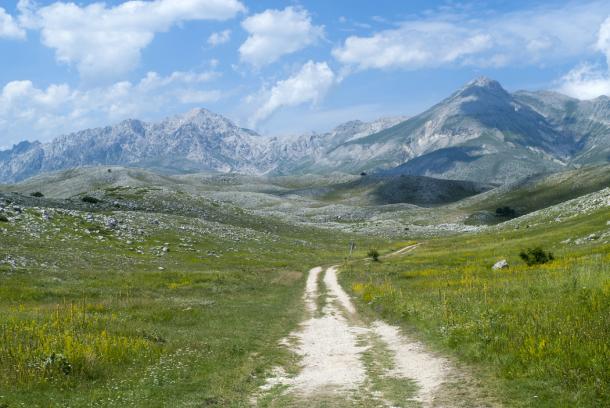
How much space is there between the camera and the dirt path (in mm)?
14500

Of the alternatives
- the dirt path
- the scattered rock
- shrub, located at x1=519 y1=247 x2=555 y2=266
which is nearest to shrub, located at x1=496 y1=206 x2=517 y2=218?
shrub, located at x1=519 y1=247 x2=555 y2=266

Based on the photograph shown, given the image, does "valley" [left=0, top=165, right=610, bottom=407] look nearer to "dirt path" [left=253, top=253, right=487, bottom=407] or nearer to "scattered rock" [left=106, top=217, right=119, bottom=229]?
"dirt path" [left=253, top=253, right=487, bottom=407]

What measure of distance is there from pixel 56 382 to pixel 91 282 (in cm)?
2935

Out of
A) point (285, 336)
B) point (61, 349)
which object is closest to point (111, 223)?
point (285, 336)

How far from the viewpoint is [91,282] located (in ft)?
140

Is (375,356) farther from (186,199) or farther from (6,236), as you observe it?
(186,199)

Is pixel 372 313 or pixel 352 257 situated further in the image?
pixel 352 257

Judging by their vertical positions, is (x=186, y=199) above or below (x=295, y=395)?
above

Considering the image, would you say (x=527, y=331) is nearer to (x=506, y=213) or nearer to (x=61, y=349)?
(x=61, y=349)

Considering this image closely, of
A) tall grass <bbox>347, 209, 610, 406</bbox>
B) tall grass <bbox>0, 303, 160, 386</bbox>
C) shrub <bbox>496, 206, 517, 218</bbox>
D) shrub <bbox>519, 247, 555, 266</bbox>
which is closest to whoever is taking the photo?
tall grass <bbox>347, 209, 610, 406</bbox>

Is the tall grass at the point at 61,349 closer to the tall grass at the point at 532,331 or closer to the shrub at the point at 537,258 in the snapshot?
the tall grass at the point at 532,331

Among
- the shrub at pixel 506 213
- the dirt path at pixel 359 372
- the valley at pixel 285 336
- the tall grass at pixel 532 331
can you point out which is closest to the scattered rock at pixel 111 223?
the valley at pixel 285 336

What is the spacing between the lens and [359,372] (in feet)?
58.5

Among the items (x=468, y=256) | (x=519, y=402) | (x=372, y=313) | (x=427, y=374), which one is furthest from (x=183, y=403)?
(x=468, y=256)
